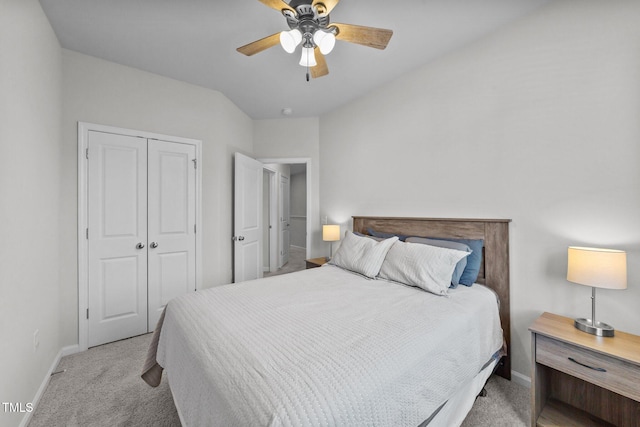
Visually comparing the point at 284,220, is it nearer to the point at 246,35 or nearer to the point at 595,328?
the point at 246,35

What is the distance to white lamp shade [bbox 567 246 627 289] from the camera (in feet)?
4.61

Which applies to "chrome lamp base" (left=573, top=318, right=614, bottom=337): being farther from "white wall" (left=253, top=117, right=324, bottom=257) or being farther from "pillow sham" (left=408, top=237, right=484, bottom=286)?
"white wall" (left=253, top=117, right=324, bottom=257)

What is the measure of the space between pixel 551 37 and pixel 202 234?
12.0 feet

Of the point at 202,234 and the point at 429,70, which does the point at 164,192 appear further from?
the point at 429,70

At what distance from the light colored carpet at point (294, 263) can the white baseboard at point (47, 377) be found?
2845mm

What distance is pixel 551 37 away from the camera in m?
1.86

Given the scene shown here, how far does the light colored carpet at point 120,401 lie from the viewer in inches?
63.3

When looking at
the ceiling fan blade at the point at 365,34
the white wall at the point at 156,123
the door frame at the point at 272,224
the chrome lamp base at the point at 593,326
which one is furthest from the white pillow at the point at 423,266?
the door frame at the point at 272,224

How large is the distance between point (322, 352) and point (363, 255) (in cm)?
138

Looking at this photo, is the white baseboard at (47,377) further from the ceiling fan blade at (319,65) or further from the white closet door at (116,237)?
the ceiling fan blade at (319,65)

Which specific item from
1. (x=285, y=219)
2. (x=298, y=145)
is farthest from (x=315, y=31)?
(x=285, y=219)

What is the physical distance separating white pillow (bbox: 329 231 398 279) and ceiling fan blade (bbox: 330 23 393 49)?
5.14 ft

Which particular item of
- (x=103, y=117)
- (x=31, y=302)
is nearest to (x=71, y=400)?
(x=31, y=302)

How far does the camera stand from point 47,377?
1.98 meters
